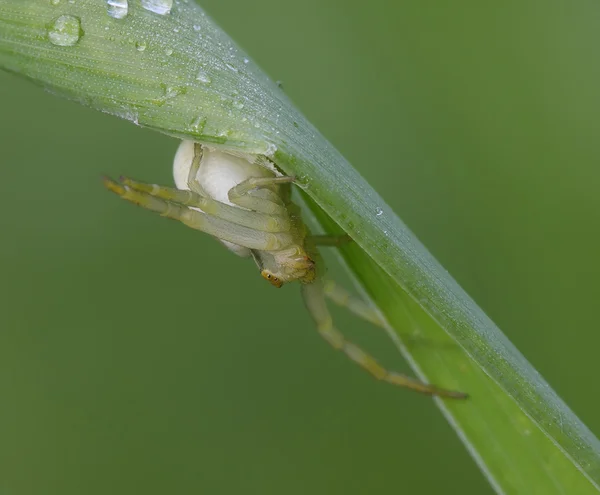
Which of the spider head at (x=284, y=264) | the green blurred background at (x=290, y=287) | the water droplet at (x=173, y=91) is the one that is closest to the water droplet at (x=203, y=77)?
the water droplet at (x=173, y=91)

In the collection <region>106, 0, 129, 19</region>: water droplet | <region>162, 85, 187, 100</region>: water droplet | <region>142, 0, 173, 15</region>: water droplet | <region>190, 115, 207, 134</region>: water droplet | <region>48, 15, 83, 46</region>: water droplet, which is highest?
<region>142, 0, 173, 15</region>: water droplet

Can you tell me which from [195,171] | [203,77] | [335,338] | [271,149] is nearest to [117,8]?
[203,77]

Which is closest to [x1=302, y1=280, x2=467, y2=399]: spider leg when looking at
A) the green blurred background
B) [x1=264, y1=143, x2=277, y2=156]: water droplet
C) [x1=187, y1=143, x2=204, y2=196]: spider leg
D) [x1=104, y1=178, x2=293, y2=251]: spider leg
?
[x1=104, y1=178, x2=293, y2=251]: spider leg

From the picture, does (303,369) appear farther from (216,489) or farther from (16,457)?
(16,457)

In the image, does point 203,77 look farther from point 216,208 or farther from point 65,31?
point 216,208

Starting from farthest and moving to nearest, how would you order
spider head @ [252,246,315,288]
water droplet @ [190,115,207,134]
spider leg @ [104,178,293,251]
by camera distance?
1. spider head @ [252,246,315,288]
2. spider leg @ [104,178,293,251]
3. water droplet @ [190,115,207,134]

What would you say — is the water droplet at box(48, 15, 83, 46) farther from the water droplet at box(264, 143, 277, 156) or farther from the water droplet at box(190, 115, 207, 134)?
the water droplet at box(264, 143, 277, 156)

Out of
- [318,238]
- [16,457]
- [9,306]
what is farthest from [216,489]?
[318,238]
